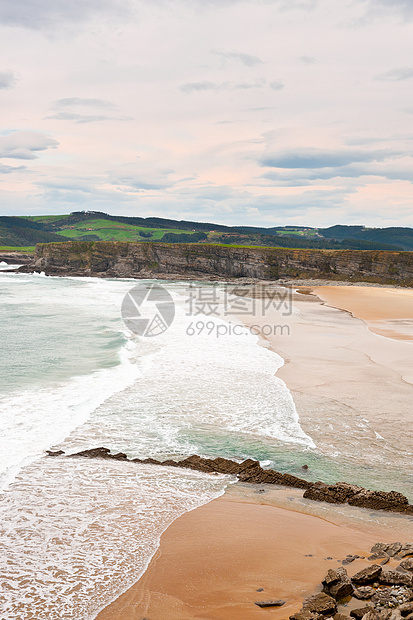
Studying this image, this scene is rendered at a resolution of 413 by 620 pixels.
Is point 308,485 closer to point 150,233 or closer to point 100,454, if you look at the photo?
point 100,454

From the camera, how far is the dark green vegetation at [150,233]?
13638 cm

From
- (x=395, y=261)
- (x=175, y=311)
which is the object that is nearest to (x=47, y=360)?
(x=175, y=311)

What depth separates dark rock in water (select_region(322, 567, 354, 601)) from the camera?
188 inches

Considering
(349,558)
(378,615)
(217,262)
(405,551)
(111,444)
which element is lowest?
(111,444)

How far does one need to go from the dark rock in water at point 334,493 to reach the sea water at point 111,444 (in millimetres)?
782

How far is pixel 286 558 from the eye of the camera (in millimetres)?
5848

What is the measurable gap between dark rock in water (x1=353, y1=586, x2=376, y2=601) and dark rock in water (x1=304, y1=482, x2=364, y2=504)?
2.81m

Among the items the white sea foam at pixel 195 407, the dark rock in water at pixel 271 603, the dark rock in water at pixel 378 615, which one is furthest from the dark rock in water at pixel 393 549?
the white sea foam at pixel 195 407

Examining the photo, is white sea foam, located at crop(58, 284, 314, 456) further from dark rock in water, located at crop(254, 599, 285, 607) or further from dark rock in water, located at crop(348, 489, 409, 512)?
dark rock in water, located at crop(254, 599, 285, 607)

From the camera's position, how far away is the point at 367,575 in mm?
5012

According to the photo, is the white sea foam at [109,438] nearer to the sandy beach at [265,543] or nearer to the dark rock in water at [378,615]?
the sandy beach at [265,543]

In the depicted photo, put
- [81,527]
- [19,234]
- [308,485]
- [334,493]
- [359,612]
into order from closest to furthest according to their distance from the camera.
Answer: [359,612] < [81,527] < [334,493] < [308,485] < [19,234]

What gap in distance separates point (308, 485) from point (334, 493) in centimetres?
57

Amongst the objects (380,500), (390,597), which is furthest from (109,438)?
(390,597)
